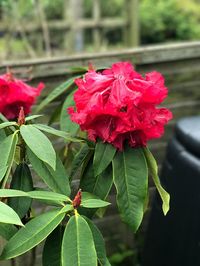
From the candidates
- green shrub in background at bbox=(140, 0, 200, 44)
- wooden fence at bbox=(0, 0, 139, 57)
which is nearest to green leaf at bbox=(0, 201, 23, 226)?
wooden fence at bbox=(0, 0, 139, 57)

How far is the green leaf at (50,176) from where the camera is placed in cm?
139

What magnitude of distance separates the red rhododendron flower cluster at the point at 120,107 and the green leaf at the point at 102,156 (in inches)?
0.7

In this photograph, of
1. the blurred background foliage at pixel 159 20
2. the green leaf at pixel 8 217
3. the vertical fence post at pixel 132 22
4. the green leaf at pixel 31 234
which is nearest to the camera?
the green leaf at pixel 8 217

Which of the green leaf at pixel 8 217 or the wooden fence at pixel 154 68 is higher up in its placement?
the green leaf at pixel 8 217

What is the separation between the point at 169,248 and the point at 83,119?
1175 mm

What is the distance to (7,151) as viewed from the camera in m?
1.36

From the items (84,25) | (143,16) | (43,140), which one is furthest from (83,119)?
(143,16)

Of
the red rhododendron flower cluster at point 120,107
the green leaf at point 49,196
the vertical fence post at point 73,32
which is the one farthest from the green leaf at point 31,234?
the vertical fence post at point 73,32

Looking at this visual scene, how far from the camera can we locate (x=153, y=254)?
2.57m

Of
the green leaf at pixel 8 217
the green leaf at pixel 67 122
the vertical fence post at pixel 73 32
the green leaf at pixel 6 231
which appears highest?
the green leaf at pixel 8 217

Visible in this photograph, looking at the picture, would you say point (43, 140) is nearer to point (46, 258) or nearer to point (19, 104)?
point (46, 258)

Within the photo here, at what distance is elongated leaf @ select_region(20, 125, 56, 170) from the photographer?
4.33 feet

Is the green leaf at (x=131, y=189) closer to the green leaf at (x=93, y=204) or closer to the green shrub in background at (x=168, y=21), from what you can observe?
the green leaf at (x=93, y=204)

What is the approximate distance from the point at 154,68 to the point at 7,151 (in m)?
1.80
